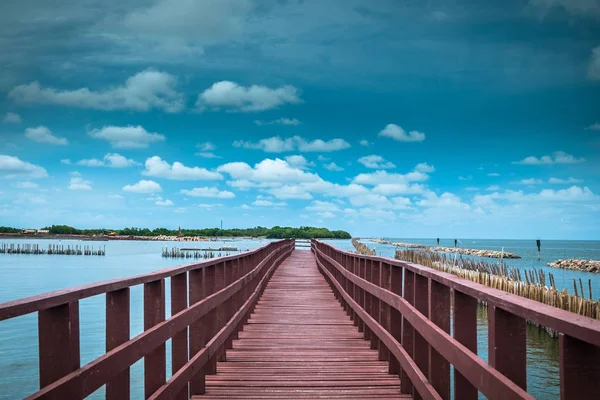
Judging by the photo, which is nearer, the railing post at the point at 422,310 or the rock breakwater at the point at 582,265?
the railing post at the point at 422,310

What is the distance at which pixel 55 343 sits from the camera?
2.49 metres

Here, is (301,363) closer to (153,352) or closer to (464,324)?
(153,352)

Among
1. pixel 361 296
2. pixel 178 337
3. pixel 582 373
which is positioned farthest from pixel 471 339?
pixel 361 296

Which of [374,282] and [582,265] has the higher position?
[374,282]

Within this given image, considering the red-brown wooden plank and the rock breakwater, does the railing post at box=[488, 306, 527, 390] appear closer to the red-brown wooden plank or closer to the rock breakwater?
the red-brown wooden plank

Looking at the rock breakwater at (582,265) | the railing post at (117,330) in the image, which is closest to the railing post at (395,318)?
the railing post at (117,330)

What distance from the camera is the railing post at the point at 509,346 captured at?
2.58 meters

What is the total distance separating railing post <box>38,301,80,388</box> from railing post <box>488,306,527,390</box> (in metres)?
1.99

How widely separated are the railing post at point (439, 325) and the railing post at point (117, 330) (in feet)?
7.21

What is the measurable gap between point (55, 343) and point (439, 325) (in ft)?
8.94

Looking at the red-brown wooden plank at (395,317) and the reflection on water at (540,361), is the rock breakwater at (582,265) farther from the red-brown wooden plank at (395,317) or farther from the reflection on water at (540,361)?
the red-brown wooden plank at (395,317)

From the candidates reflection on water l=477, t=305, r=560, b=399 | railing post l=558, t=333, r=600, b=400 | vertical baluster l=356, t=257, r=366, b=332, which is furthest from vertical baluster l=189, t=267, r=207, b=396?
reflection on water l=477, t=305, r=560, b=399

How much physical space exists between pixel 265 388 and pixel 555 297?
13836 millimetres

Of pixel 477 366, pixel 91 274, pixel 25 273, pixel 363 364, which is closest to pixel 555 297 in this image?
pixel 363 364
